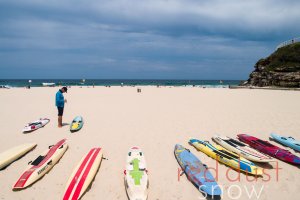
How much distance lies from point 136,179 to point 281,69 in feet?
154

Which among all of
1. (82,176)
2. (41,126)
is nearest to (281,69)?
(41,126)

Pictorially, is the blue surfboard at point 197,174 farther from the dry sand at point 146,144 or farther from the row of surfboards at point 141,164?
the dry sand at point 146,144

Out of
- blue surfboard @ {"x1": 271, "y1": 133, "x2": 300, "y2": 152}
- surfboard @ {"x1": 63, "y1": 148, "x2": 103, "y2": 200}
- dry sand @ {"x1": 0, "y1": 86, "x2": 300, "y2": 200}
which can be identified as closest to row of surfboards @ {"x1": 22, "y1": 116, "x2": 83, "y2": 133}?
dry sand @ {"x1": 0, "y1": 86, "x2": 300, "y2": 200}

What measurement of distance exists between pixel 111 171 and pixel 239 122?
30.7 feet

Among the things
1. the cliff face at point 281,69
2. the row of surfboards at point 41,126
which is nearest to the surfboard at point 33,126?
the row of surfboards at point 41,126

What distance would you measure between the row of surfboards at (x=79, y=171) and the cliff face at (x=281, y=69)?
42.3m

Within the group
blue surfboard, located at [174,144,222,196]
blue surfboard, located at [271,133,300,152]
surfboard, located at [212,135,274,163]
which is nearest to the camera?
blue surfboard, located at [174,144,222,196]

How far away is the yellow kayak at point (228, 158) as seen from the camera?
21.7 ft

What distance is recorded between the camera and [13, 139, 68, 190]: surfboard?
582cm

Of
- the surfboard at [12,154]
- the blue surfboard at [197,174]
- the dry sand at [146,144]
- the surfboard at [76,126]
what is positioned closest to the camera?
the blue surfboard at [197,174]

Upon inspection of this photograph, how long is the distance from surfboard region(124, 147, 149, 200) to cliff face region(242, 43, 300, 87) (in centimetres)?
4196

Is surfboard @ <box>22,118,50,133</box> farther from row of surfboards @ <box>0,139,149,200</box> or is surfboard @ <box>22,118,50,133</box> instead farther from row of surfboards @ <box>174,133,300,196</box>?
row of surfboards @ <box>174,133,300,196</box>

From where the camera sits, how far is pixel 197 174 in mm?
6238

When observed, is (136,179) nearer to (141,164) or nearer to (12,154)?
(141,164)
